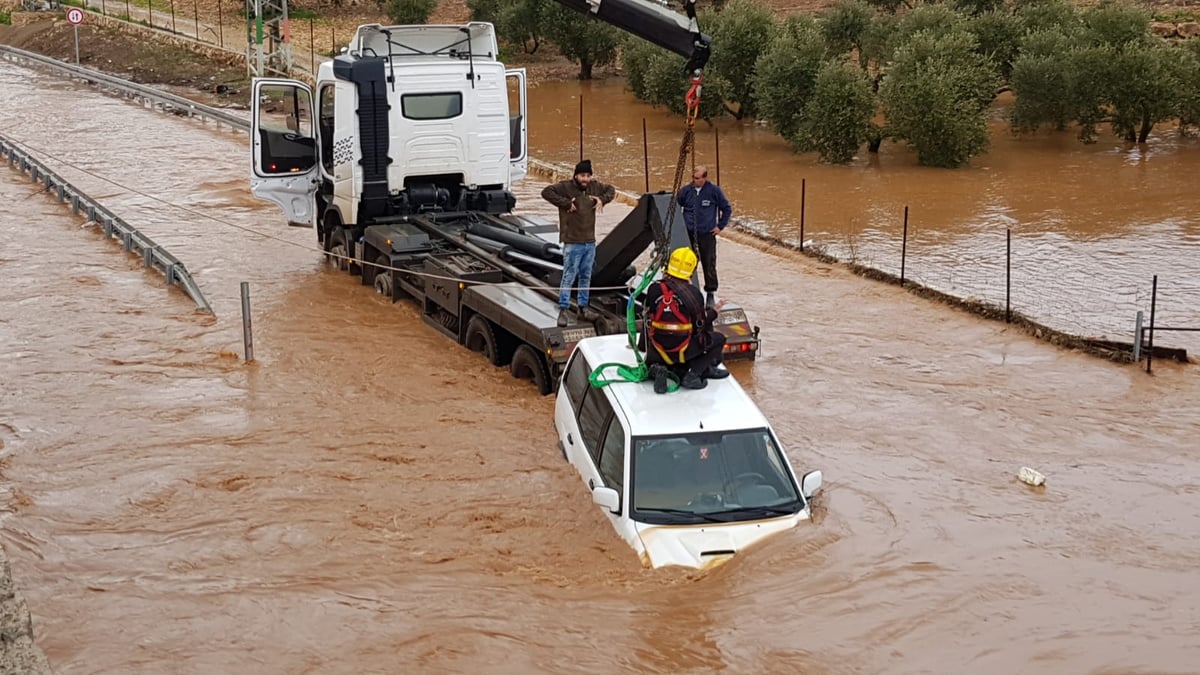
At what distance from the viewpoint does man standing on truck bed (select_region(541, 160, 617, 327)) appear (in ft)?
41.5

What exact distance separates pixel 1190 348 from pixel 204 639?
1136cm

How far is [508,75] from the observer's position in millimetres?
17484

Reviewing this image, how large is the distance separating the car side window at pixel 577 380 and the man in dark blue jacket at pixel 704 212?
3.63m

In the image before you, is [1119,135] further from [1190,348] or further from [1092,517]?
[1092,517]

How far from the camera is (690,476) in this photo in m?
8.42

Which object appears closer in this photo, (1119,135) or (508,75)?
(508,75)

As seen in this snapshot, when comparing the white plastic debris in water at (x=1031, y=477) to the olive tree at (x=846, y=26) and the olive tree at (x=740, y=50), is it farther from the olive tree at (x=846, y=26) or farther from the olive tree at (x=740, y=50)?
the olive tree at (x=846, y=26)

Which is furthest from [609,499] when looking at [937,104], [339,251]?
[937,104]

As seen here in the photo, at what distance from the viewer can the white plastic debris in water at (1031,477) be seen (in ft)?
33.8

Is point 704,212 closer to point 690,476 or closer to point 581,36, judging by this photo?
point 690,476

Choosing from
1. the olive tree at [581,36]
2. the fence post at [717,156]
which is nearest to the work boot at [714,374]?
the fence post at [717,156]

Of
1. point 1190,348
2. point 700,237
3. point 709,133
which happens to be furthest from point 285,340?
point 709,133

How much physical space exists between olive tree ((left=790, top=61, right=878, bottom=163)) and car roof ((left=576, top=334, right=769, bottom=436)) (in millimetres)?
20157

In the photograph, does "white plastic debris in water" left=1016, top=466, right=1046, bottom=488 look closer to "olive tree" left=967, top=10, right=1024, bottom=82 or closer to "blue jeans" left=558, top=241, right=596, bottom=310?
"blue jeans" left=558, top=241, right=596, bottom=310
